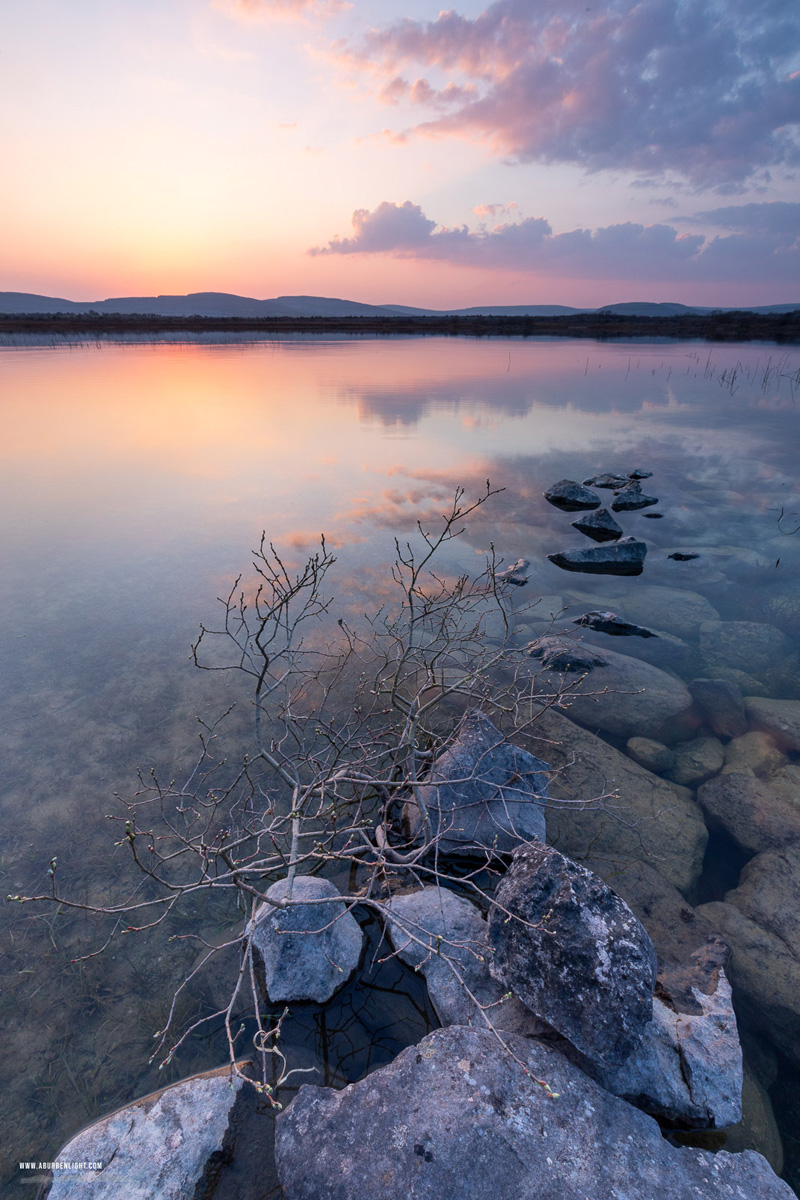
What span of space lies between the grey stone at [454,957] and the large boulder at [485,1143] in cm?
36

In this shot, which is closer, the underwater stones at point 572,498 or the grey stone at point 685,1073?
the grey stone at point 685,1073

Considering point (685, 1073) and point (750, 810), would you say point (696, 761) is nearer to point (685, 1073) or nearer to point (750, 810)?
point (750, 810)

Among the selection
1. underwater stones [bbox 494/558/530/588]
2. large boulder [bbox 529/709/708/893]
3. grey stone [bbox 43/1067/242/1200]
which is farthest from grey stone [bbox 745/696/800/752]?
grey stone [bbox 43/1067/242/1200]

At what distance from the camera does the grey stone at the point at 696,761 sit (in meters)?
6.02

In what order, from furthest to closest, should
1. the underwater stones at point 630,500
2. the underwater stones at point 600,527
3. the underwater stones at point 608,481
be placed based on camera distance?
1. the underwater stones at point 608,481
2. the underwater stones at point 630,500
3. the underwater stones at point 600,527

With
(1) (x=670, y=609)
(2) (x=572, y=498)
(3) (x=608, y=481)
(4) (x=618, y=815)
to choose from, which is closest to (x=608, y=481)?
(3) (x=608, y=481)

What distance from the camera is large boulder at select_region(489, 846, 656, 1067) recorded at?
2914 millimetres

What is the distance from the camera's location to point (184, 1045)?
11.4 ft

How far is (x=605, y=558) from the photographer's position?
1127 cm

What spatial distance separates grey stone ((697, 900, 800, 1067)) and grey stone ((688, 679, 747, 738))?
2.83 m

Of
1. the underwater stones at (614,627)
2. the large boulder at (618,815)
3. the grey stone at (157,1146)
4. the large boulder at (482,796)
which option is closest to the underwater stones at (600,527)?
the underwater stones at (614,627)

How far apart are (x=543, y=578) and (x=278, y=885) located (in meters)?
7.92

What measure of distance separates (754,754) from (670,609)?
3883 millimetres

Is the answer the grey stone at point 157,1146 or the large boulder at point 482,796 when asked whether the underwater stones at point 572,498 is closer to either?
the large boulder at point 482,796
